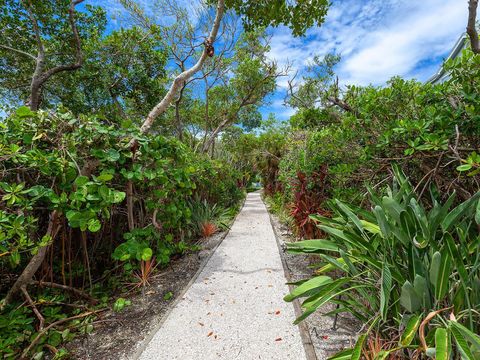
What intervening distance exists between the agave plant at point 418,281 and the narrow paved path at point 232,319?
0.66 m

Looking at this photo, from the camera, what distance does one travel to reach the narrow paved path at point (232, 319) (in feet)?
6.03

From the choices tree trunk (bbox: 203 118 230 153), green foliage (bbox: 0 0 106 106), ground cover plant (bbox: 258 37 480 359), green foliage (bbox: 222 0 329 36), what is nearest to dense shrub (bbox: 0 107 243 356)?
ground cover plant (bbox: 258 37 480 359)

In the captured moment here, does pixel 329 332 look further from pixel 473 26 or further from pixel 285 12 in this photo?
pixel 285 12

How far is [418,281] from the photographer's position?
124cm

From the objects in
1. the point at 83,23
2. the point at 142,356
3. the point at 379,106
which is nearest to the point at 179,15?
the point at 83,23

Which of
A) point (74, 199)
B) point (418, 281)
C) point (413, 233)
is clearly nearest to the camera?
point (418, 281)

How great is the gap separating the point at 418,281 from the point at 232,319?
5.59 ft

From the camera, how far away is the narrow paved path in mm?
1838

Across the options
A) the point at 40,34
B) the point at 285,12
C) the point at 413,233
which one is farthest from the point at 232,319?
the point at 40,34

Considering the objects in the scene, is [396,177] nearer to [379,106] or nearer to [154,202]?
[379,106]

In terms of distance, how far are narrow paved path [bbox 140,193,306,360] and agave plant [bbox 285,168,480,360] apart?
665 mm

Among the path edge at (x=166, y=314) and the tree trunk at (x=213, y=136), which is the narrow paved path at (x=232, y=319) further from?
the tree trunk at (x=213, y=136)

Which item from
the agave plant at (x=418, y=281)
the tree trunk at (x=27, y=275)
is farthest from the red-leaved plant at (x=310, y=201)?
the tree trunk at (x=27, y=275)

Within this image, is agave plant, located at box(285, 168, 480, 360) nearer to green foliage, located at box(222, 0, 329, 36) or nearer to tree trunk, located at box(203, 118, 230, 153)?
green foliage, located at box(222, 0, 329, 36)
